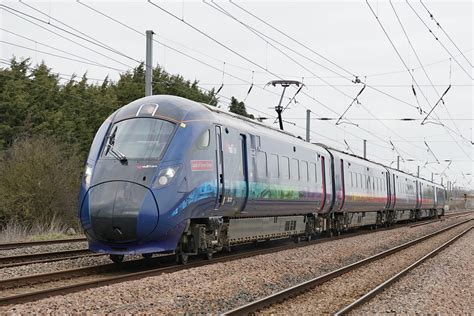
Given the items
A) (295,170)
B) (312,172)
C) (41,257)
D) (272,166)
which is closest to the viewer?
(41,257)

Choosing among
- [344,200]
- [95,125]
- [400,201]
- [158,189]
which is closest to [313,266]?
[158,189]

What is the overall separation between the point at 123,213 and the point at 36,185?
47.0 ft

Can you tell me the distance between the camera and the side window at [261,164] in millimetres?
15562

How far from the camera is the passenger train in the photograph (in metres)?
11.5

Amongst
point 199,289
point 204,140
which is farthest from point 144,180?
point 199,289

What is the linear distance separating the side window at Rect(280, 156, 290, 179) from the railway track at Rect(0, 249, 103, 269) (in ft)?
18.7

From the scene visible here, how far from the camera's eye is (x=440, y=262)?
1620cm

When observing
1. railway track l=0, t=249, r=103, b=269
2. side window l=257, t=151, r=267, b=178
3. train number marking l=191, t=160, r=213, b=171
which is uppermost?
side window l=257, t=151, r=267, b=178

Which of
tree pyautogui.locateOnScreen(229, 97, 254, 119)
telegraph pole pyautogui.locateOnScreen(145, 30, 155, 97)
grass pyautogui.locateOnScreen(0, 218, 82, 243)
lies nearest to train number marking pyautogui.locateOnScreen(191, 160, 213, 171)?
telegraph pole pyautogui.locateOnScreen(145, 30, 155, 97)

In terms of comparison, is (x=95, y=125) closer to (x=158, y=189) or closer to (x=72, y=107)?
(x=72, y=107)

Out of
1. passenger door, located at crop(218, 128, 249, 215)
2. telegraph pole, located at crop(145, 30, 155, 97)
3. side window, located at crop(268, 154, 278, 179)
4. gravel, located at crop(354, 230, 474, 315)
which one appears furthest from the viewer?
telegraph pole, located at crop(145, 30, 155, 97)

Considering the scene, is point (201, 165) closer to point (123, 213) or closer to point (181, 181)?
point (181, 181)

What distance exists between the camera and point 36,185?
24.4 m

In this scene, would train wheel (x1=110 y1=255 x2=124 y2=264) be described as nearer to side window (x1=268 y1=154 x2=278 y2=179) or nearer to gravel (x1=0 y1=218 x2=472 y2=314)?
gravel (x1=0 y1=218 x2=472 y2=314)
